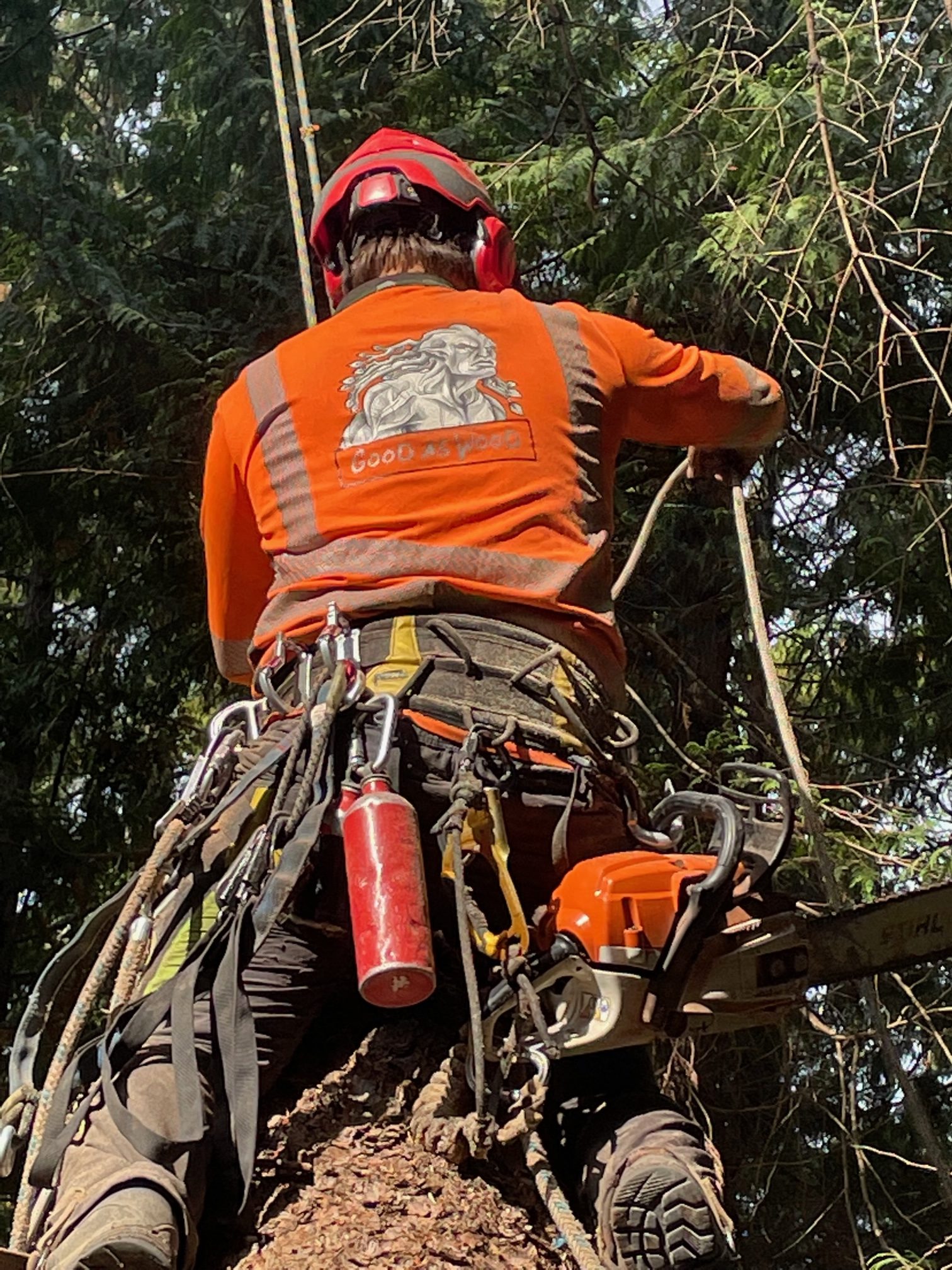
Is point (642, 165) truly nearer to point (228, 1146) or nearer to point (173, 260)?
point (173, 260)

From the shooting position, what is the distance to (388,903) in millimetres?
2168

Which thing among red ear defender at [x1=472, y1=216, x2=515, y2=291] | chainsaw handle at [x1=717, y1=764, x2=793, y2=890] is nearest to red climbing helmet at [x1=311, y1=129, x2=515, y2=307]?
red ear defender at [x1=472, y1=216, x2=515, y2=291]

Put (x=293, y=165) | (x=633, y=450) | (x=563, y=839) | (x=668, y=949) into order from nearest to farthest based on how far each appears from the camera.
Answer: (x=668, y=949) < (x=563, y=839) < (x=293, y=165) < (x=633, y=450)

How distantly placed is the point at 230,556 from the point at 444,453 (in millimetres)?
590

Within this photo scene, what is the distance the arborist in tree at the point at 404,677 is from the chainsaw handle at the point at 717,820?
0.07m

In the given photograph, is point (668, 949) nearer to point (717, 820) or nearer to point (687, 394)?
point (717, 820)

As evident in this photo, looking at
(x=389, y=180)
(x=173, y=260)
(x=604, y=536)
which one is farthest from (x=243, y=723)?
(x=173, y=260)

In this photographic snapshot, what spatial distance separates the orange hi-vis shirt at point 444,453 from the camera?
9.26 ft

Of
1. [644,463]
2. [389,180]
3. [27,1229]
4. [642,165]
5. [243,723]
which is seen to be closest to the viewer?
[27,1229]

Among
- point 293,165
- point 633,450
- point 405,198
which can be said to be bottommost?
point 405,198

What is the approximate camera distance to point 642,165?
547cm

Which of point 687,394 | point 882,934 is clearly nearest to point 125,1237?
point 882,934

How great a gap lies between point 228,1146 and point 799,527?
14.2 ft

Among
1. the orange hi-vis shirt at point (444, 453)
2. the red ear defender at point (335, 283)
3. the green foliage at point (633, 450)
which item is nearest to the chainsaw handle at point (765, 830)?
Answer: the orange hi-vis shirt at point (444, 453)
